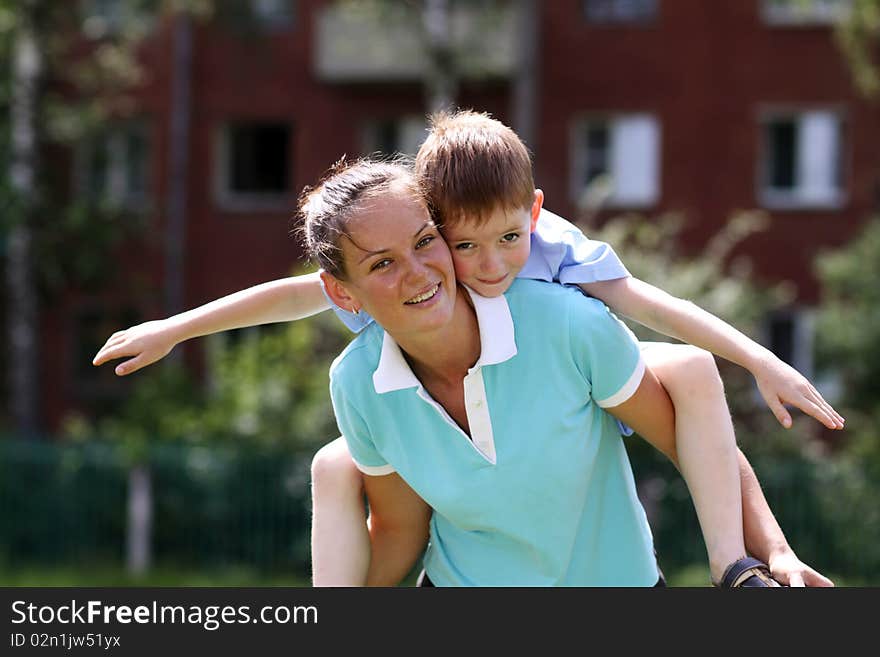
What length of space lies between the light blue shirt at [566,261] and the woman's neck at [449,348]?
0.15 metres

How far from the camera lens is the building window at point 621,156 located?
62.4ft

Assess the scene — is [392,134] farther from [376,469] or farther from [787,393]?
[787,393]

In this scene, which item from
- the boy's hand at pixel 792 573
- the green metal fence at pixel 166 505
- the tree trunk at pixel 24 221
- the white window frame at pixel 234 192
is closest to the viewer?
the boy's hand at pixel 792 573

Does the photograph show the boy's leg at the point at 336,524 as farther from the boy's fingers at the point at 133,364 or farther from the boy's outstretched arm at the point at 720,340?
the boy's outstretched arm at the point at 720,340

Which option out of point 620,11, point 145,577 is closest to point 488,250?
point 145,577

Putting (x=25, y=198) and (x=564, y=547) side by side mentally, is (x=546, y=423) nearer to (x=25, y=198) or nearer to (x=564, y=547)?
(x=564, y=547)

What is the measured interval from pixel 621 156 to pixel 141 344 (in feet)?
55.3

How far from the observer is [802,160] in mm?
18625

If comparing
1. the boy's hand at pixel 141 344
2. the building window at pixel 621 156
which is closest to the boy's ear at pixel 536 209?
the boy's hand at pixel 141 344

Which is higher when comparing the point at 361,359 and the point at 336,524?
the point at 361,359

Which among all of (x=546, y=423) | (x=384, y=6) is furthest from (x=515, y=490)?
(x=384, y=6)

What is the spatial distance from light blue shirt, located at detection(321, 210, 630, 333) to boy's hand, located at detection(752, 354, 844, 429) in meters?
0.38

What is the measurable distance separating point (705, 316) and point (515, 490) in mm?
530
